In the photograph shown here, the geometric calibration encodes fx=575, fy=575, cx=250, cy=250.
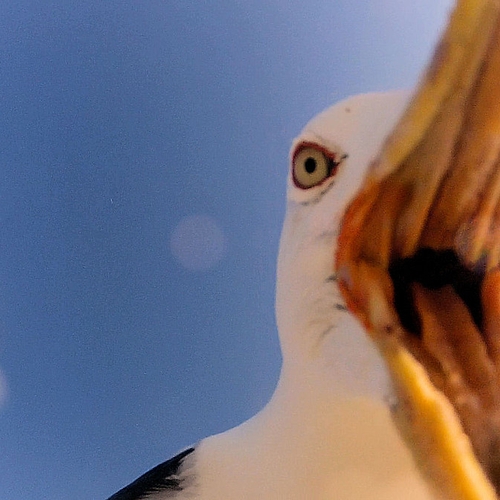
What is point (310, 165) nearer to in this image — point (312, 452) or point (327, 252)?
point (327, 252)

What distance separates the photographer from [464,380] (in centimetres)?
39

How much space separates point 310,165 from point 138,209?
47cm

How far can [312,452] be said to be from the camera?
0.47 metres

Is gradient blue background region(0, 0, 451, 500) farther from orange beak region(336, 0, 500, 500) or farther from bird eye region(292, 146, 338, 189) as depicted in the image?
orange beak region(336, 0, 500, 500)

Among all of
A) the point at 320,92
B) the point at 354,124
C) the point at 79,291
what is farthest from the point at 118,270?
the point at 354,124

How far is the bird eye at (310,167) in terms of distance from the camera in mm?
496

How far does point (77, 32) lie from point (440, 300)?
71cm

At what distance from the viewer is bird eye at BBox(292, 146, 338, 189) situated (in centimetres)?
50

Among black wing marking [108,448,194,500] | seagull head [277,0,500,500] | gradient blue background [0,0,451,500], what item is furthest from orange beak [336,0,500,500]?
gradient blue background [0,0,451,500]

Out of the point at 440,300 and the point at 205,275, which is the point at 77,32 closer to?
the point at 205,275

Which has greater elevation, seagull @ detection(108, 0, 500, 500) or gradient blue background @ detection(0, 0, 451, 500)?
gradient blue background @ detection(0, 0, 451, 500)

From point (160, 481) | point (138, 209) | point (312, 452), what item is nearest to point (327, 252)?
point (312, 452)

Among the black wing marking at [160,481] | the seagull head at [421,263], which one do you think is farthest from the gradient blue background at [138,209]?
the seagull head at [421,263]

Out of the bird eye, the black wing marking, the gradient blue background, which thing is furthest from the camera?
the gradient blue background
